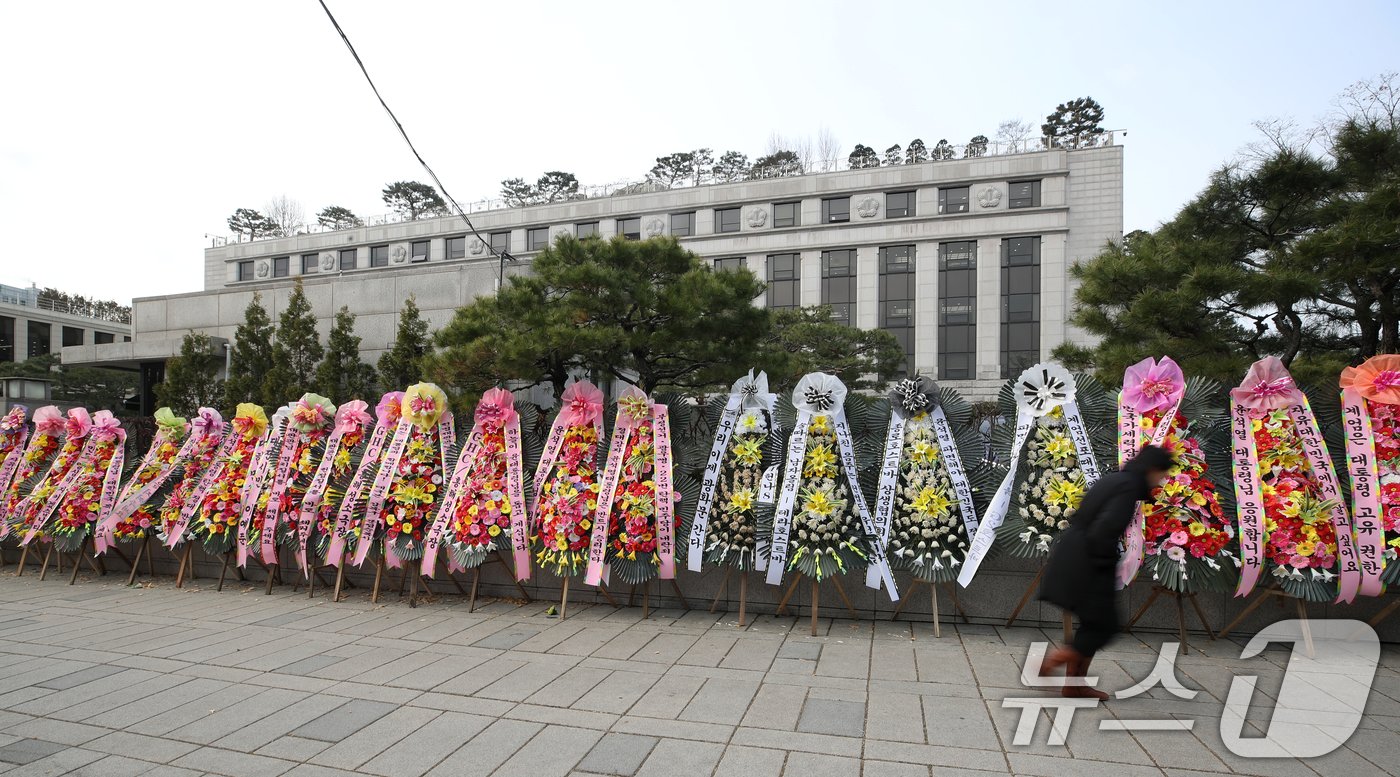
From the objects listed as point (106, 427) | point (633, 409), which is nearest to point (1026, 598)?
point (633, 409)

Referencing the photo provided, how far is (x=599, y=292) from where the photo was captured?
8.80 metres

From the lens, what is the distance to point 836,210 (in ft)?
137

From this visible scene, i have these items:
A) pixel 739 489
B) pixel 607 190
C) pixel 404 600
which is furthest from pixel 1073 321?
pixel 607 190

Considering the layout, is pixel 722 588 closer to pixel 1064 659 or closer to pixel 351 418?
pixel 1064 659

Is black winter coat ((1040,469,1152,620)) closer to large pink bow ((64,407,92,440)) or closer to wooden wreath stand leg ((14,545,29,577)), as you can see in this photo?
large pink bow ((64,407,92,440))

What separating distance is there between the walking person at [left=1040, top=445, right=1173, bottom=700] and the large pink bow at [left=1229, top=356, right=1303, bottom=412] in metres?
2.44

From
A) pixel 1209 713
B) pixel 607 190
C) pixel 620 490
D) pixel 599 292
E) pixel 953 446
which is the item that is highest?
pixel 607 190

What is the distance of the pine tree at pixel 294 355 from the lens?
15.3 m

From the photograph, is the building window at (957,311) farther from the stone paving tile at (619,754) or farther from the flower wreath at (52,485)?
the stone paving tile at (619,754)

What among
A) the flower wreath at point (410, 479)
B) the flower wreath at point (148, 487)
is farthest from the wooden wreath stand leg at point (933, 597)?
the flower wreath at point (148, 487)

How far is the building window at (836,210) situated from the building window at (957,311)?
5340 millimetres

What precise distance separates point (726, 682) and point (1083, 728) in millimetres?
2007

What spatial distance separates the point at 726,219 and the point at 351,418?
37458 millimetres

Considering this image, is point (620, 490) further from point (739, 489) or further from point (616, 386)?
point (616, 386)
